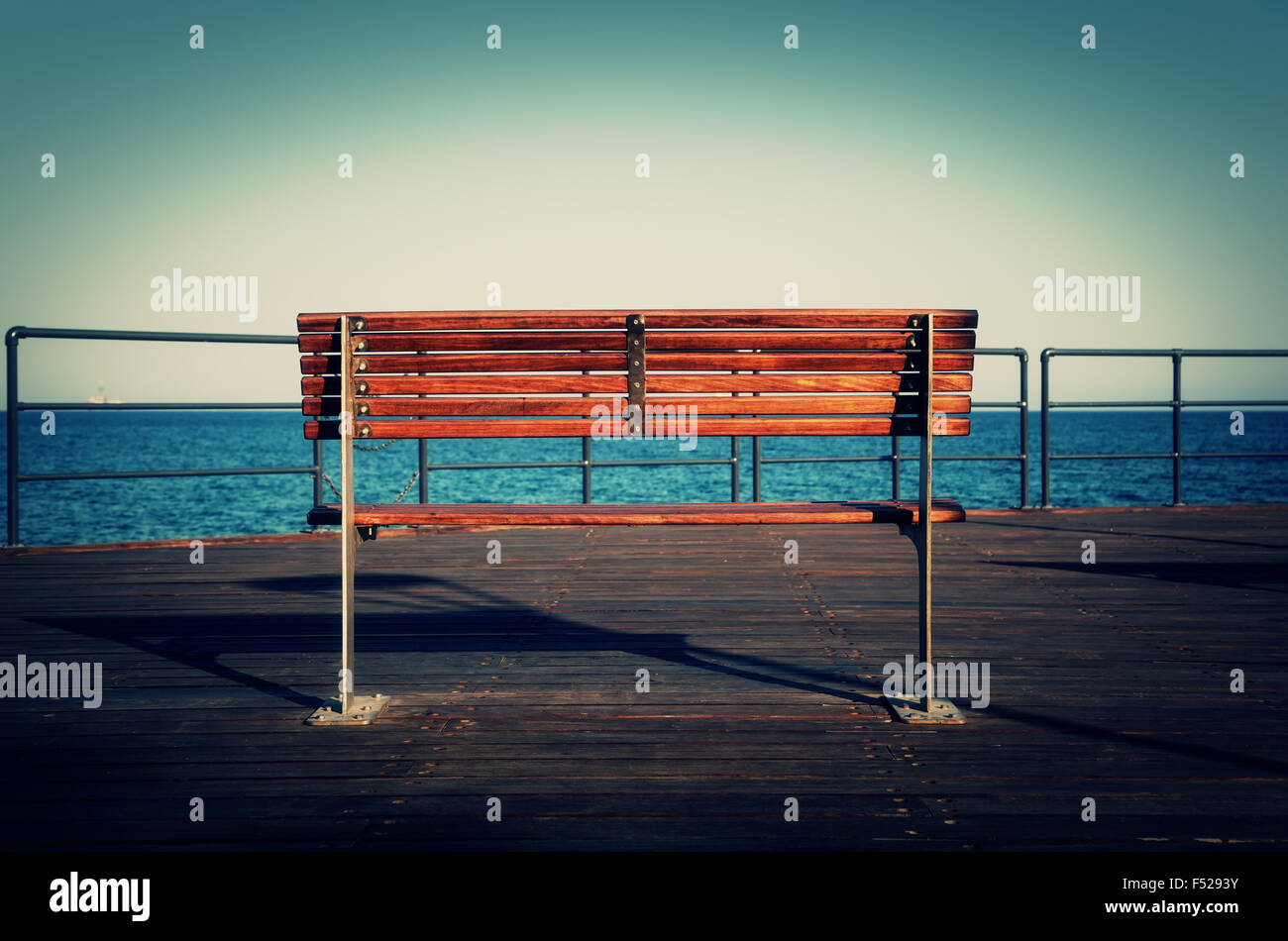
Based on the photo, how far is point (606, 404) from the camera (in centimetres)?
263

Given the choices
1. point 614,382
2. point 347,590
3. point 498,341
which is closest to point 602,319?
point 614,382

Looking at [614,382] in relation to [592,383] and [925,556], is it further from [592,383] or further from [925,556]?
[925,556]

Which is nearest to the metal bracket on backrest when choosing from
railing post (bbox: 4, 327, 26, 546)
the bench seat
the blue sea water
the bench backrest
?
the bench backrest

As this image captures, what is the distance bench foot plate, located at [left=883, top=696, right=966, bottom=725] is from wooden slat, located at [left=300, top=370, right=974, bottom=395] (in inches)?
31.5

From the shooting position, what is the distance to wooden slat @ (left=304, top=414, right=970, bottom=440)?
2609 mm

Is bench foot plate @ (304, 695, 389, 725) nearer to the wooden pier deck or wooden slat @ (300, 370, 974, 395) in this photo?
→ the wooden pier deck

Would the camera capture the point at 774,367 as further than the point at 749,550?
No

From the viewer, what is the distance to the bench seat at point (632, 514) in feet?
8.45

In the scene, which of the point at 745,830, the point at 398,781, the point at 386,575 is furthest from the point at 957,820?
the point at 386,575

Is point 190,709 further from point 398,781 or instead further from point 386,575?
point 386,575

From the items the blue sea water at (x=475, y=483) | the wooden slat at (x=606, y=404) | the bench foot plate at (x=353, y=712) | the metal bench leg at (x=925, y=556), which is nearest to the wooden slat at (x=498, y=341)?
the wooden slat at (x=606, y=404)

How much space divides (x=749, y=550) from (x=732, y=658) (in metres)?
2.34

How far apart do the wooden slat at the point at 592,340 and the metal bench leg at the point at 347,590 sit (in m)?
0.08
